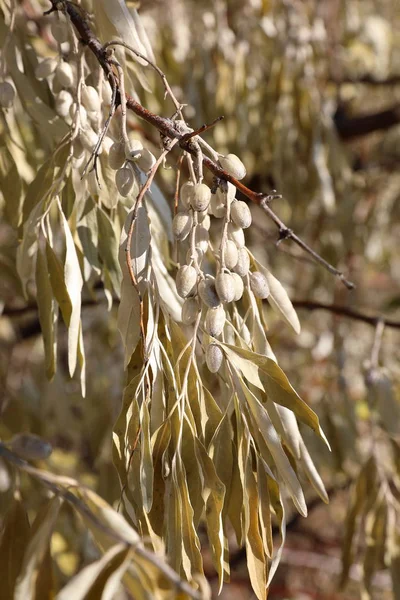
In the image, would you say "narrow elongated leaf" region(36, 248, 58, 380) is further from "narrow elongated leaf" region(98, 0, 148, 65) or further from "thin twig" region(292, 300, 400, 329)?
"thin twig" region(292, 300, 400, 329)

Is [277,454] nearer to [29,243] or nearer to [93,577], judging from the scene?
[93,577]

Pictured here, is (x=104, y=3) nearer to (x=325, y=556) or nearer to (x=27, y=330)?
(x=27, y=330)

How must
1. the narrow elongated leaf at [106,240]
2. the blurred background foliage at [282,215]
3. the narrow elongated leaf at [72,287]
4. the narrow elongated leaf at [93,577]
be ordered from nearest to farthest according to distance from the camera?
the narrow elongated leaf at [93,577] < the narrow elongated leaf at [72,287] < the narrow elongated leaf at [106,240] < the blurred background foliage at [282,215]

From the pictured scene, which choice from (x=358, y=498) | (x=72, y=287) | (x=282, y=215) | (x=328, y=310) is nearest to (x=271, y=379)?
(x=72, y=287)

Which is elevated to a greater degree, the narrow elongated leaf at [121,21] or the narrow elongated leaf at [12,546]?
the narrow elongated leaf at [121,21]

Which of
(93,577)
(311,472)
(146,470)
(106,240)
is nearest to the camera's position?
(93,577)

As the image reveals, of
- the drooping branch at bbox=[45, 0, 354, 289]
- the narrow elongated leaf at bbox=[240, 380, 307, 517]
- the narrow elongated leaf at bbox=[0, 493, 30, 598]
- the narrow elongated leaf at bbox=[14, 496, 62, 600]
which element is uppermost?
the drooping branch at bbox=[45, 0, 354, 289]

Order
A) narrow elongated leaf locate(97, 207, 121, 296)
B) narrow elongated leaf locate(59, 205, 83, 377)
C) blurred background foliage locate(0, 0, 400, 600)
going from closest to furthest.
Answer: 1. narrow elongated leaf locate(59, 205, 83, 377)
2. narrow elongated leaf locate(97, 207, 121, 296)
3. blurred background foliage locate(0, 0, 400, 600)

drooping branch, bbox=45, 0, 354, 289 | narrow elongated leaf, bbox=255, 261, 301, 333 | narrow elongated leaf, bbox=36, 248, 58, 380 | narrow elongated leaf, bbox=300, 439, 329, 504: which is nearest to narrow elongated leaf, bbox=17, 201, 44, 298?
narrow elongated leaf, bbox=36, 248, 58, 380

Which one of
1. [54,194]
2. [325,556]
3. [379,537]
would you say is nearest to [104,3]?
[54,194]

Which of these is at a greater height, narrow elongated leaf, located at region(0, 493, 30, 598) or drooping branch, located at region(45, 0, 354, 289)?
drooping branch, located at region(45, 0, 354, 289)

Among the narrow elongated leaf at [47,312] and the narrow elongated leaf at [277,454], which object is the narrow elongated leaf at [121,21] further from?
the narrow elongated leaf at [277,454]

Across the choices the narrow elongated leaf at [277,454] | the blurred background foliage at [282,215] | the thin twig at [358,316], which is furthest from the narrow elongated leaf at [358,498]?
the narrow elongated leaf at [277,454]

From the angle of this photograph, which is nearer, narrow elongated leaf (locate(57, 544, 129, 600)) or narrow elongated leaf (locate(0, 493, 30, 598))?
narrow elongated leaf (locate(57, 544, 129, 600))
